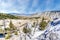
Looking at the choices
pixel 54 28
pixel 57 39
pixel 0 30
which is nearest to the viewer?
pixel 57 39

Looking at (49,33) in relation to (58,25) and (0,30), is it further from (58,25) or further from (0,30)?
(0,30)

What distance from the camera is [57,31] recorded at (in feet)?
20.4

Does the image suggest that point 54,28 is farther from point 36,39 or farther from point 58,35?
point 36,39

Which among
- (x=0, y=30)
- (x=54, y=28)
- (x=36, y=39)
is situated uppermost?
(x=54, y=28)

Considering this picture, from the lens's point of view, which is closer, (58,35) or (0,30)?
(58,35)

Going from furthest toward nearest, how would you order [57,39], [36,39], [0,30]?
[0,30] → [36,39] → [57,39]

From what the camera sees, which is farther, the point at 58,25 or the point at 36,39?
the point at 36,39

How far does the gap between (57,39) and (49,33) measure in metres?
0.45

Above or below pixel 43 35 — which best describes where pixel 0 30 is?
below

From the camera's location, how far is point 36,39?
7.01m

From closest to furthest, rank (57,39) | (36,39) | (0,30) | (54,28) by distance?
(57,39) < (54,28) < (36,39) < (0,30)

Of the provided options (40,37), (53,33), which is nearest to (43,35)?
(40,37)

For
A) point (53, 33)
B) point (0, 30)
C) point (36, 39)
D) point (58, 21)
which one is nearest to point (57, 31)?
point (53, 33)

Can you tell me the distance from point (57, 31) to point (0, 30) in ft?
136
